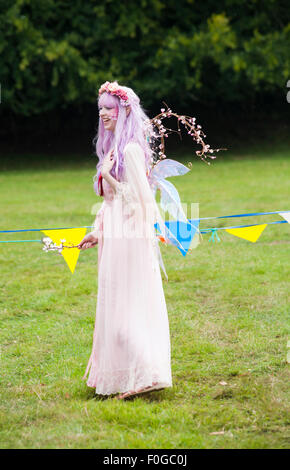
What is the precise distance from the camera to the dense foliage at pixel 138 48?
21828 mm

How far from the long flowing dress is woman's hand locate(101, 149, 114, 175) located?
0.09 meters

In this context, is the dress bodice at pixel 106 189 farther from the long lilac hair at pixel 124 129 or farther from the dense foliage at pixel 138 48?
the dense foliage at pixel 138 48

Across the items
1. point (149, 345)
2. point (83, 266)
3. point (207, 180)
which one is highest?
point (149, 345)

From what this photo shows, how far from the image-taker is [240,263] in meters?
8.43

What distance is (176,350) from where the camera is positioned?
5465 millimetres

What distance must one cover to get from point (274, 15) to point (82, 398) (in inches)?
872

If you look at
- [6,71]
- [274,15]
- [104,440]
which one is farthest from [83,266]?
[274,15]

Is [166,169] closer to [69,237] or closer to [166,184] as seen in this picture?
[166,184]

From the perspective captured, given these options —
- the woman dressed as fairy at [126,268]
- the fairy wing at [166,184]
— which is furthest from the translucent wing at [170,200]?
the woman dressed as fairy at [126,268]

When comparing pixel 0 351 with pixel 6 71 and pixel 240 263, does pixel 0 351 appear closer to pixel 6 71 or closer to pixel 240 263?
pixel 240 263

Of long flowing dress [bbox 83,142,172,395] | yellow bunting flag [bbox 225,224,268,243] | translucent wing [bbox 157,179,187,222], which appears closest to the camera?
long flowing dress [bbox 83,142,172,395]

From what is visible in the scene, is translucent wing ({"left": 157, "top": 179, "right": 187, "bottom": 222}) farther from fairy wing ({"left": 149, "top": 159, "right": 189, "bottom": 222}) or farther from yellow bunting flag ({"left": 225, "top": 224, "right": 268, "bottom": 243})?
yellow bunting flag ({"left": 225, "top": 224, "right": 268, "bottom": 243})

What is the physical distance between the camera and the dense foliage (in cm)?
2183

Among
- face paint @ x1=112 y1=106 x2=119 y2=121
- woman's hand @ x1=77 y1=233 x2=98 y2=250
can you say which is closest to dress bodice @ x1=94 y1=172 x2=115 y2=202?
woman's hand @ x1=77 y1=233 x2=98 y2=250
